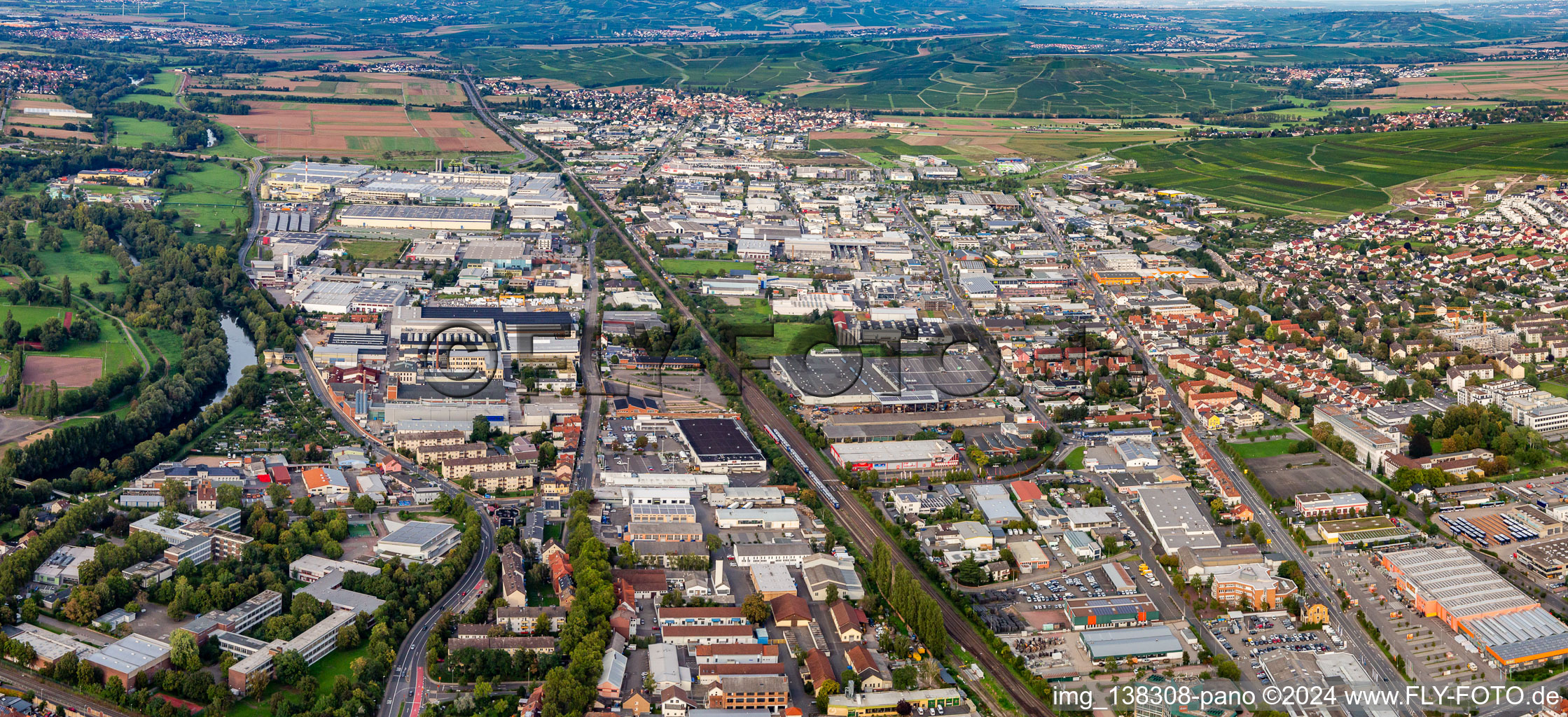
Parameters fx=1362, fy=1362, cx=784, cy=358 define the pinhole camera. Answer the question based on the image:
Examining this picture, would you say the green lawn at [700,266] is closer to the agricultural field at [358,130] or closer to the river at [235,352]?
the river at [235,352]

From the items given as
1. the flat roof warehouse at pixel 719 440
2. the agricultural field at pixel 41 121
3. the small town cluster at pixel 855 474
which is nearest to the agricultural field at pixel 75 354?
the small town cluster at pixel 855 474

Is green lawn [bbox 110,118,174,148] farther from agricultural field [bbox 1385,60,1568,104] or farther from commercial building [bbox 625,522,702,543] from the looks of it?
agricultural field [bbox 1385,60,1568,104]

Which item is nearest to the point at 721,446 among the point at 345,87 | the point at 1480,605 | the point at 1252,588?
the point at 1252,588

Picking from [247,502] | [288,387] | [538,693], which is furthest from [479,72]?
[538,693]

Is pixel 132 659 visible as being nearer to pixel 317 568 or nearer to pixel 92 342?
pixel 317 568

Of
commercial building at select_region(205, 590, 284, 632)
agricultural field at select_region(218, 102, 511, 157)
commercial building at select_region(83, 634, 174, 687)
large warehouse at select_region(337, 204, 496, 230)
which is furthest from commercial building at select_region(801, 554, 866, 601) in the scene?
agricultural field at select_region(218, 102, 511, 157)
